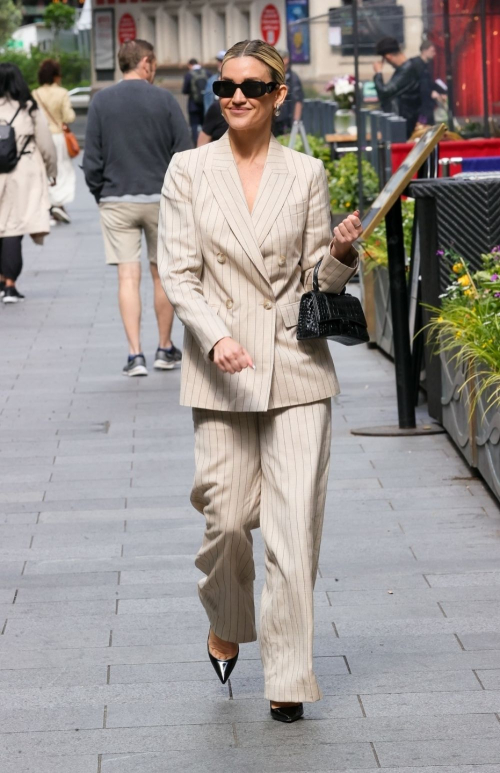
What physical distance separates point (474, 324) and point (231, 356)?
3.04m

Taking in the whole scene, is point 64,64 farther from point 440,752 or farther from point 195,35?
point 440,752

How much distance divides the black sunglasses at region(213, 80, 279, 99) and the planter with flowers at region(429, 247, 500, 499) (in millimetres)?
2279

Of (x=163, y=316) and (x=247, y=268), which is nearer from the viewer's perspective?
(x=247, y=268)

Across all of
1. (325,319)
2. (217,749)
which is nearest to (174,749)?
(217,749)

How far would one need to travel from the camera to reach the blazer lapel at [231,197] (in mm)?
3922

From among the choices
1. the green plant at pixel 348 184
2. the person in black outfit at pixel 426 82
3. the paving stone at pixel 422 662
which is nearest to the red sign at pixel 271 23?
the green plant at pixel 348 184

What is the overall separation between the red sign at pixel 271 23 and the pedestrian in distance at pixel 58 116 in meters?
22.9

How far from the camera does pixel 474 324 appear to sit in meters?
6.59

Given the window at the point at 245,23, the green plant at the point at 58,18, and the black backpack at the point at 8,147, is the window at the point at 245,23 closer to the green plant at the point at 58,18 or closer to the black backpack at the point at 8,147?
the green plant at the point at 58,18

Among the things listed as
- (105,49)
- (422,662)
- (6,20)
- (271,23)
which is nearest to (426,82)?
(422,662)

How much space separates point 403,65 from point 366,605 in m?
8.30

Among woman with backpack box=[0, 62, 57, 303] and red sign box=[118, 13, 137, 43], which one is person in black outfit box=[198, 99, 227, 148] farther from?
red sign box=[118, 13, 137, 43]

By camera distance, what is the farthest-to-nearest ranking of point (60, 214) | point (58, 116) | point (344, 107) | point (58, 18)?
point (58, 18), point (60, 214), point (58, 116), point (344, 107)

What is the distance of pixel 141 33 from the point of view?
42.4m
